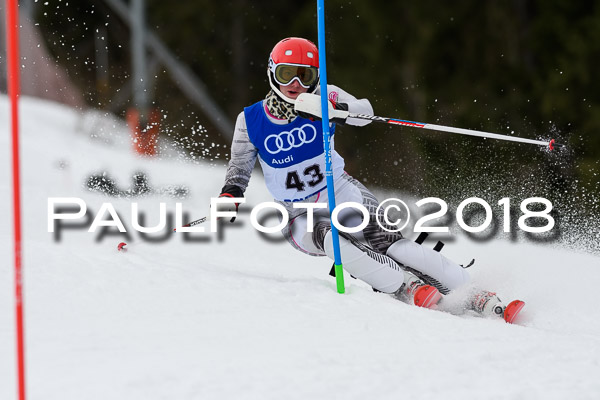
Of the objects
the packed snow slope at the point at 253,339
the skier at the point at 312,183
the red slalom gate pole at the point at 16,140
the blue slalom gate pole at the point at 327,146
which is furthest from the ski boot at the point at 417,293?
the red slalom gate pole at the point at 16,140

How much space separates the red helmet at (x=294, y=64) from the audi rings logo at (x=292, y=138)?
19 centimetres

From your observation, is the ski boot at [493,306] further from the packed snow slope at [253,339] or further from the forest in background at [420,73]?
the forest in background at [420,73]

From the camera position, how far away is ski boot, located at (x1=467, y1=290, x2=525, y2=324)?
4.24 meters

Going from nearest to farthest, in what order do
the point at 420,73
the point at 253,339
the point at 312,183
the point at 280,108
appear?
the point at 253,339
the point at 280,108
the point at 312,183
the point at 420,73

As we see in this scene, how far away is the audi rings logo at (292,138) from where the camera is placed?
4445 mm

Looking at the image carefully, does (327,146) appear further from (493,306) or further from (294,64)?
(493,306)

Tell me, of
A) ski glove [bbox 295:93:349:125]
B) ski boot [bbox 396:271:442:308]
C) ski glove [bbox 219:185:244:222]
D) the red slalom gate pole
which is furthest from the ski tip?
the red slalom gate pole

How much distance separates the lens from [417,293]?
420 centimetres

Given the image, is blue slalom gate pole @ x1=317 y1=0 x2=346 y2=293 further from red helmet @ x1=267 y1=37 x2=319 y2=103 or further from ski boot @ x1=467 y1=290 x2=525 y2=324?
ski boot @ x1=467 y1=290 x2=525 y2=324

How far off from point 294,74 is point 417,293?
1.33 meters

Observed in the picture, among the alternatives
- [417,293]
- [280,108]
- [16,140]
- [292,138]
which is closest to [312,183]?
[292,138]

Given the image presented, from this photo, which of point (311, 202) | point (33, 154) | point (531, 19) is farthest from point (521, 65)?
point (311, 202)

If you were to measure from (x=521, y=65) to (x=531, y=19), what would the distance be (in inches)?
107

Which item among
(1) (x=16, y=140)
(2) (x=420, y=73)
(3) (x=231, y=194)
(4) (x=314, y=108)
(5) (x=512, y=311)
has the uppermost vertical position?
(2) (x=420, y=73)
